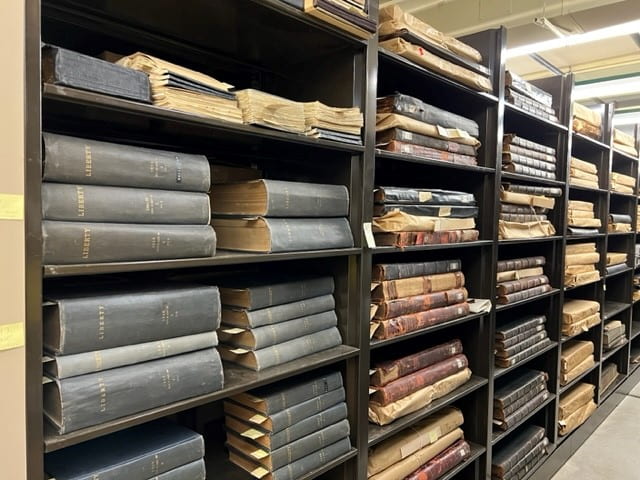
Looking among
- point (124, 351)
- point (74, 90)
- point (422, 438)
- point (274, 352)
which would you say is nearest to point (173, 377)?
point (124, 351)

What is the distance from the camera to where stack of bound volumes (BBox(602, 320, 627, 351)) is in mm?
4035

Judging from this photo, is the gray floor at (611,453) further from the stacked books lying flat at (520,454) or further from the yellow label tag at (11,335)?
the yellow label tag at (11,335)

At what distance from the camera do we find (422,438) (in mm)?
→ 2057

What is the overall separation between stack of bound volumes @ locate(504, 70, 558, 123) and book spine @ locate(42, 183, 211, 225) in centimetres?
192

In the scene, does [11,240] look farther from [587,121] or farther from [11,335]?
[587,121]

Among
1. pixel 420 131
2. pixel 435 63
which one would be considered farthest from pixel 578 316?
pixel 435 63

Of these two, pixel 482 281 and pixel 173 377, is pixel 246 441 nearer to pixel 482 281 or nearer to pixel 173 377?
pixel 173 377

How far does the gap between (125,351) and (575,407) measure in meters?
3.42

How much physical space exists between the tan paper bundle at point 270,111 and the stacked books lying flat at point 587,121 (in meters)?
2.62

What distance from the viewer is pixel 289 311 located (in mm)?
1492

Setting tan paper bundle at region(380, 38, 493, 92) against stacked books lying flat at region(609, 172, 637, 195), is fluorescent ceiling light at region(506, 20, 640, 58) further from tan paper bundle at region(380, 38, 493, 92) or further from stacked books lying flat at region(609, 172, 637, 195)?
tan paper bundle at region(380, 38, 493, 92)

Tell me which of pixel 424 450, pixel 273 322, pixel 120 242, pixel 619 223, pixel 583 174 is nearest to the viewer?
pixel 120 242

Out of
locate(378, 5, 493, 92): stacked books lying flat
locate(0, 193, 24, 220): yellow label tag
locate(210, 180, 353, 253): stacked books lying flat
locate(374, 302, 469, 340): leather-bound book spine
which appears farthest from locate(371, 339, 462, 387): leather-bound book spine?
locate(0, 193, 24, 220): yellow label tag

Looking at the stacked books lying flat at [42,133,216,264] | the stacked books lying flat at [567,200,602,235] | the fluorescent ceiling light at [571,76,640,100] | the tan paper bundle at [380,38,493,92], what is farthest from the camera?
the fluorescent ceiling light at [571,76,640,100]
